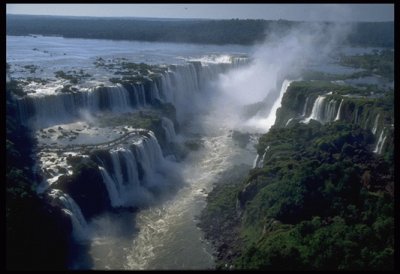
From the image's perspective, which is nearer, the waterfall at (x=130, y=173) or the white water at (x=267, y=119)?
the waterfall at (x=130, y=173)

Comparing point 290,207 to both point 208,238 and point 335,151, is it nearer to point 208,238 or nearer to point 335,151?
point 208,238

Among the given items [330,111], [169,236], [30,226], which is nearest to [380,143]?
[330,111]

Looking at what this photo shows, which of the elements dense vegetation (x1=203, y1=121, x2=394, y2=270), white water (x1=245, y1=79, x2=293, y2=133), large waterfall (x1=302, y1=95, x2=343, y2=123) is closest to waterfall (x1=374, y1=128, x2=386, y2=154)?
dense vegetation (x1=203, y1=121, x2=394, y2=270)

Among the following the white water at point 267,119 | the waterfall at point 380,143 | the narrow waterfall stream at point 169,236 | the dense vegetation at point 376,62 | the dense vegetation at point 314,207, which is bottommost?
the narrow waterfall stream at point 169,236

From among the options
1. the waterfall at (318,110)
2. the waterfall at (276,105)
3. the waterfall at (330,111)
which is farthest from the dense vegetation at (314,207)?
the waterfall at (276,105)

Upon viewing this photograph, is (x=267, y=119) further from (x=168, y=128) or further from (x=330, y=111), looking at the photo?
(x=168, y=128)

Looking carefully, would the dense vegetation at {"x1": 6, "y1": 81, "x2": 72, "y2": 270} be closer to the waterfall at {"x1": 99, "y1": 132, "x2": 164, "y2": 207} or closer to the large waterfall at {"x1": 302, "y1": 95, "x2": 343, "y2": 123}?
the waterfall at {"x1": 99, "y1": 132, "x2": 164, "y2": 207}

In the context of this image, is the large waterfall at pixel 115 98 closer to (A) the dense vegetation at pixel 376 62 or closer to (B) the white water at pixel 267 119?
(B) the white water at pixel 267 119
